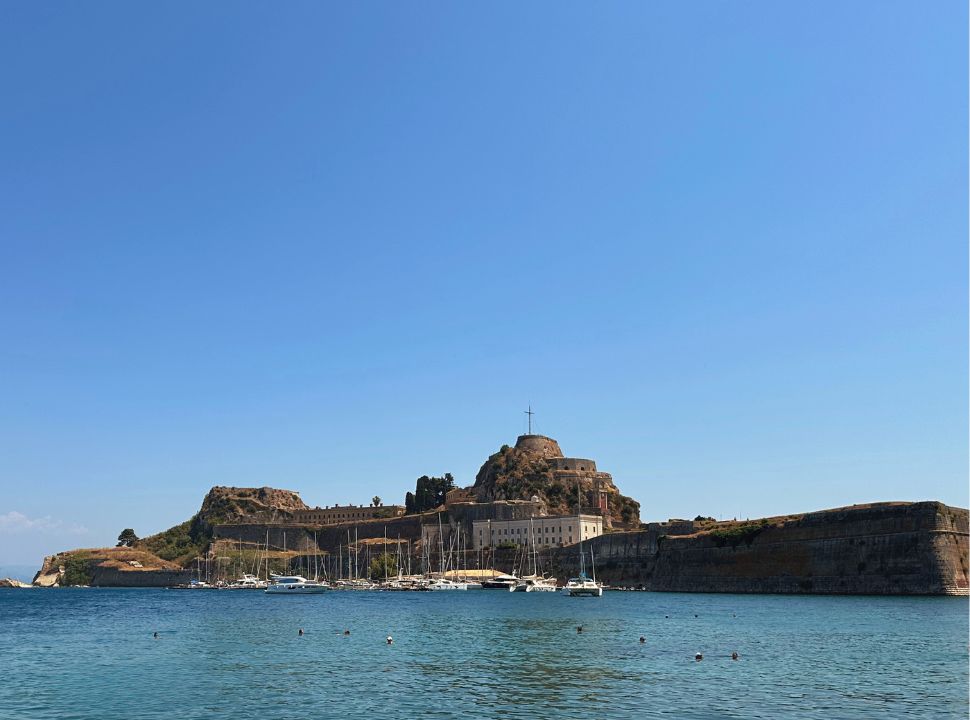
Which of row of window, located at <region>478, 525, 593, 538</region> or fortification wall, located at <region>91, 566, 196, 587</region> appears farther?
fortification wall, located at <region>91, 566, 196, 587</region>

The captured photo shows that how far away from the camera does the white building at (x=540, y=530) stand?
437ft

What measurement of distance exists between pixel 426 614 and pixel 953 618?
1404 inches

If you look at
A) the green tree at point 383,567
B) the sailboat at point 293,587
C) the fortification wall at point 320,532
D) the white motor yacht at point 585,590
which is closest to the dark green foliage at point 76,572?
the fortification wall at point 320,532

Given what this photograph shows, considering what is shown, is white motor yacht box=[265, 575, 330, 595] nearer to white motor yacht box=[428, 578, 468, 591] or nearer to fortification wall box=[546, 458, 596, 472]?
white motor yacht box=[428, 578, 468, 591]

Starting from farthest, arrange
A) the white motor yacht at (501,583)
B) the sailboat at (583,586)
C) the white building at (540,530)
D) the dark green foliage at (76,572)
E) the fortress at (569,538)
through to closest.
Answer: the dark green foliage at (76,572) < the white building at (540,530) < the white motor yacht at (501,583) < the sailboat at (583,586) < the fortress at (569,538)

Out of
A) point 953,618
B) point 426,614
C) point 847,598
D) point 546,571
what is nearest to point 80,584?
point 546,571

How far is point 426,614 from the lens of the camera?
6844 centimetres

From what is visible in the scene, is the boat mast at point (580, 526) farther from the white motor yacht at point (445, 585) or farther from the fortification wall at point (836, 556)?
the white motor yacht at point (445, 585)

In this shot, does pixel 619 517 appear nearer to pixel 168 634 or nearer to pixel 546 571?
pixel 546 571

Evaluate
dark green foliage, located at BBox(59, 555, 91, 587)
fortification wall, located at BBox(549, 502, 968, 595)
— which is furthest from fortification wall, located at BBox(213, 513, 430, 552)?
fortification wall, located at BBox(549, 502, 968, 595)

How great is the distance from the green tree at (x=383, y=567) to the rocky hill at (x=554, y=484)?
2519cm

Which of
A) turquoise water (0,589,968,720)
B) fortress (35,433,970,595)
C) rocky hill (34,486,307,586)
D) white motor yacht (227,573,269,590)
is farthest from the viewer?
rocky hill (34,486,307,586)

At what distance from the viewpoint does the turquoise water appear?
26.5 meters

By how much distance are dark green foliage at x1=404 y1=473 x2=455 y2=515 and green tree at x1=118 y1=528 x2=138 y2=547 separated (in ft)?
208
